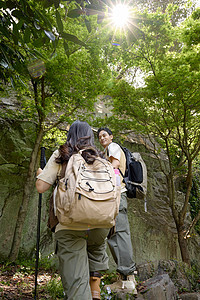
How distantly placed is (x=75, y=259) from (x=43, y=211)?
4.30 meters

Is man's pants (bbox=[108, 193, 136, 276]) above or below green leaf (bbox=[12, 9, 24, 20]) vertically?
below

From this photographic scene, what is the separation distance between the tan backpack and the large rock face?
13.2 ft

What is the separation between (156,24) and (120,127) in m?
2.69

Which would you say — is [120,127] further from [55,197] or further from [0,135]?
[55,197]

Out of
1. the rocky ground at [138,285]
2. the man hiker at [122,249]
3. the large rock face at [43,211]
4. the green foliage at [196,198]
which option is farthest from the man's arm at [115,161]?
the green foliage at [196,198]

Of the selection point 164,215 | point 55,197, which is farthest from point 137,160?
point 164,215

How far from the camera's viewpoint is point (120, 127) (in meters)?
6.55

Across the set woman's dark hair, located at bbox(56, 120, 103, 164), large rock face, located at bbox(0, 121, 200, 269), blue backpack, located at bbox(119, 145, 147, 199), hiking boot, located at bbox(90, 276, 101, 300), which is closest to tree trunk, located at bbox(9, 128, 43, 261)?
large rock face, located at bbox(0, 121, 200, 269)

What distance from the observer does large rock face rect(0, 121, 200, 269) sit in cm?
539

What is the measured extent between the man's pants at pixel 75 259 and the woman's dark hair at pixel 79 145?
0.61 m

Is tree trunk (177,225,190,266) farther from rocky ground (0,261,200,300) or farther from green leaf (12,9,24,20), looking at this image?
green leaf (12,9,24,20)

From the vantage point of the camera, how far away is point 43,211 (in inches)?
234

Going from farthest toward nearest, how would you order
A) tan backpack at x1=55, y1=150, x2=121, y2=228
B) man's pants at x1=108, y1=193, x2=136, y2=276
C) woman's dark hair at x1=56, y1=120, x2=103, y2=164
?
man's pants at x1=108, y1=193, x2=136, y2=276 → woman's dark hair at x1=56, y1=120, x2=103, y2=164 → tan backpack at x1=55, y1=150, x2=121, y2=228

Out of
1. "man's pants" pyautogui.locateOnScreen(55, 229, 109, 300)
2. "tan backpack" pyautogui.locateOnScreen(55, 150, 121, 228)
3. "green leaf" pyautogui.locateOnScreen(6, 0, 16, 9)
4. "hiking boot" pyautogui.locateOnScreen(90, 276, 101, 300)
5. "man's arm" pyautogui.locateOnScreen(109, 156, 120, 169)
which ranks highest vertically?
"green leaf" pyautogui.locateOnScreen(6, 0, 16, 9)
